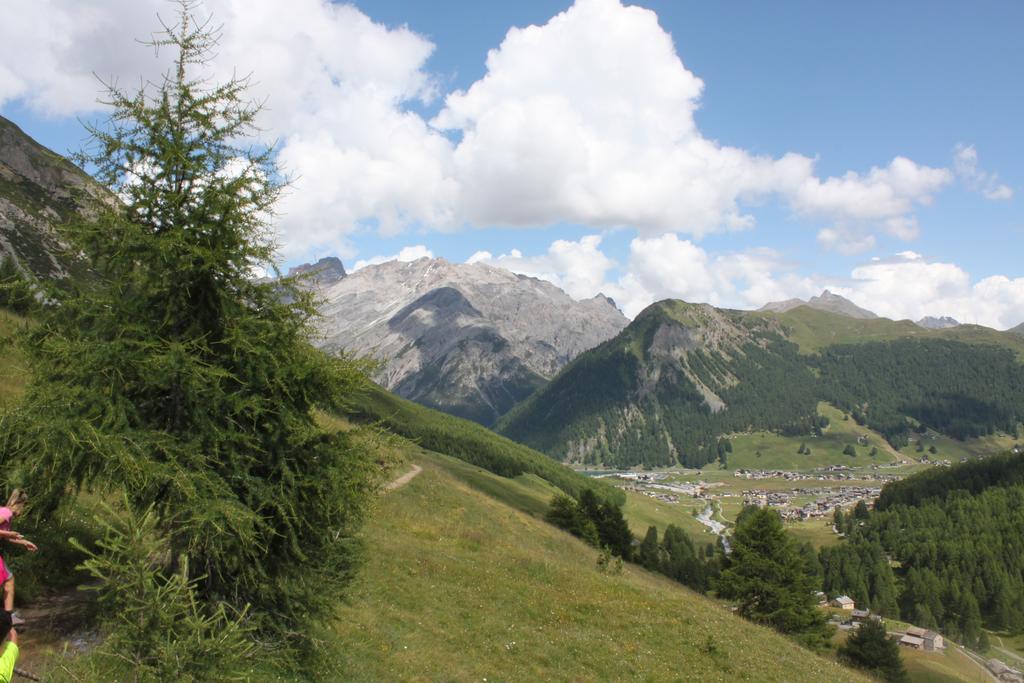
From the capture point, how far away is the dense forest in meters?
143

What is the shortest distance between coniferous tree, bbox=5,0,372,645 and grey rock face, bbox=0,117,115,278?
609 mm

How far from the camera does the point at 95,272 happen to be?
45.7 feet

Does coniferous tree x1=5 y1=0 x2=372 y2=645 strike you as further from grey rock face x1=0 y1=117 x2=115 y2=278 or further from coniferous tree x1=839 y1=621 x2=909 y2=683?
coniferous tree x1=839 y1=621 x2=909 y2=683

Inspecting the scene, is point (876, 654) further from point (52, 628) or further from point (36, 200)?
point (36, 200)

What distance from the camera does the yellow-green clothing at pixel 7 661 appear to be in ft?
23.2

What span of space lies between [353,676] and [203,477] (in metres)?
8.98

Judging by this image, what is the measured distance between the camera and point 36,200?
410ft

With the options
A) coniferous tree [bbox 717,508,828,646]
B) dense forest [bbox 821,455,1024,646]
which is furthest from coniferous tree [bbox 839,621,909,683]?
dense forest [bbox 821,455,1024,646]

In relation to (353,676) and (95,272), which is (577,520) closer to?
(353,676)

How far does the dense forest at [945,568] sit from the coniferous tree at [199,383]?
170 metres

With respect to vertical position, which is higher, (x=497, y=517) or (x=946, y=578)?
(x=497, y=517)

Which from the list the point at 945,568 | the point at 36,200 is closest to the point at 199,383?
the point at 36,200

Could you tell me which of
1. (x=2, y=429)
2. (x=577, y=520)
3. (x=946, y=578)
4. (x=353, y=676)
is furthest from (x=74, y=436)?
(x=946, y=578)

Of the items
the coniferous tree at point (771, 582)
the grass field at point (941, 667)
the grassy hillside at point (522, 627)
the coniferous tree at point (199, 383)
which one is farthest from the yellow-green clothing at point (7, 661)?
the grass field at point (941, 667)
